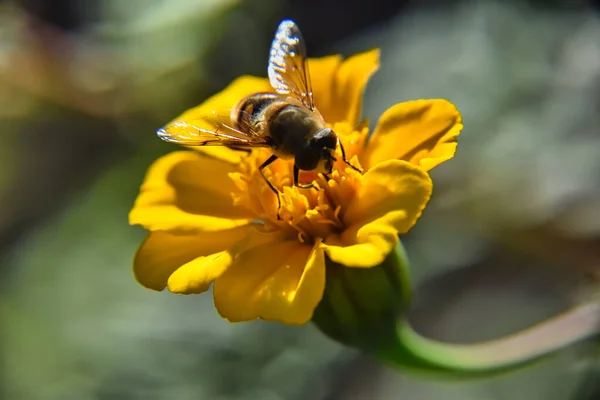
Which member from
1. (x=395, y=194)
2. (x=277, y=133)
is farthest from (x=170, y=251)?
(x=395, y=194)

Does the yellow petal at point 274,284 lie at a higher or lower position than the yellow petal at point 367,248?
lower

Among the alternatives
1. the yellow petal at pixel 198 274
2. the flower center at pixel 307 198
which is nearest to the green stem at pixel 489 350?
the flower center at pixel 307 198

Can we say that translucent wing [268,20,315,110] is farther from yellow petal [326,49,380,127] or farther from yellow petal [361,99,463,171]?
yellow petal [361,99,463,171]

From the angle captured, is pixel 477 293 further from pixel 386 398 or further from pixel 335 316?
pixel 335 316

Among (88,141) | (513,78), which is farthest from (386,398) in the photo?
(88,141)

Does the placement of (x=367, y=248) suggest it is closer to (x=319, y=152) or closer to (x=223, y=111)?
(x=319, y=152)

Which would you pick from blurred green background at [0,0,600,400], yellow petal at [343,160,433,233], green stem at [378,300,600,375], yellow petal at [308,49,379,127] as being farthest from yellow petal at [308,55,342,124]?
blurred green background at [0,0,600,400]

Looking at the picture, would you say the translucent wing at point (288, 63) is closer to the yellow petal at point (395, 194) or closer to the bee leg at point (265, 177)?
the bee leg at point (265, 177)
